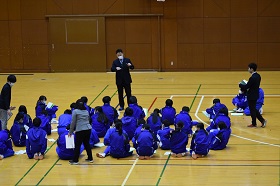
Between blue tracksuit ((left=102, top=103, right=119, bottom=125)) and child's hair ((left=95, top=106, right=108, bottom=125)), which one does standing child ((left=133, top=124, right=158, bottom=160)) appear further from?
blue tracksuit ((left=102, top=103, right=119, bottom=125))

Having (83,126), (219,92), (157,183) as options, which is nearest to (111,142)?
(83,126)

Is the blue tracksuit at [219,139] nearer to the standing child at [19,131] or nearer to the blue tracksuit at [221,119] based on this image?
the blue tracksuit at [221,119]

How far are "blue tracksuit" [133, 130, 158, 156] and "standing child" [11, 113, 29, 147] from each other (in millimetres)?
3394

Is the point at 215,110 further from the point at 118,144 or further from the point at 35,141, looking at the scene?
the point at 35,141

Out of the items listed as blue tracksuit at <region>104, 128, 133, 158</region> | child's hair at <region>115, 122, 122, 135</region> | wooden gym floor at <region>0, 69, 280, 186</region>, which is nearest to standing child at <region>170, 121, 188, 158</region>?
wooden gym floor at <region>0, 69, 280, 186</region>

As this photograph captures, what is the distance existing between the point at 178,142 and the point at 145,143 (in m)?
0.92

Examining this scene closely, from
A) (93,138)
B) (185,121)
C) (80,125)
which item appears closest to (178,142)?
(185,121)

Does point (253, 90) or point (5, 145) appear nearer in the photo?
point (5, 145)

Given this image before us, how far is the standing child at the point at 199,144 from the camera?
16.0 metres

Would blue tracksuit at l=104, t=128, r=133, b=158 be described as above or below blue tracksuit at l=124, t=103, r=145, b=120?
below

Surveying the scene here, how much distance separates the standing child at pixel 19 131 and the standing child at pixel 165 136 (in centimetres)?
381

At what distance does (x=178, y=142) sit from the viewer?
53.6 ft

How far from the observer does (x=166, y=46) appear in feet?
104

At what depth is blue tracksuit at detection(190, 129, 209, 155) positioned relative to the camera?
16.0 metres
